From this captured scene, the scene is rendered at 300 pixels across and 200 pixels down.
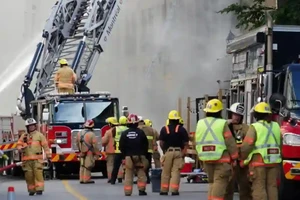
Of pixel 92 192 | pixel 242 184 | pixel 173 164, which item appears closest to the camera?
pixel 242 184

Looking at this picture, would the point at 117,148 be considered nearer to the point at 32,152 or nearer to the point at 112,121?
the point at 112,121

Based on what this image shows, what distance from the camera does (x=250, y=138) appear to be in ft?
43.9

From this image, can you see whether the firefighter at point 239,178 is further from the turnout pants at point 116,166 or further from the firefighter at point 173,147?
the turnout pants at point 116,166

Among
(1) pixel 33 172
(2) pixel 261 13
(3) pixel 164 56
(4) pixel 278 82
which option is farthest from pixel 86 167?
(3) pixel 164 56

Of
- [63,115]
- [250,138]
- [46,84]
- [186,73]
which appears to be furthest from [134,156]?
[186,73]

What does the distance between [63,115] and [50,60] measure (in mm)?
3140

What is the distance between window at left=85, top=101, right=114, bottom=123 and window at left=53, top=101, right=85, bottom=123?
0.19m

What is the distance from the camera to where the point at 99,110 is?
25.8 metres

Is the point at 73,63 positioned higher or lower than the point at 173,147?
higher

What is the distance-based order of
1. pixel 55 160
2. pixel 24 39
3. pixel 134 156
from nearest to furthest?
pixel 134 156, pixel 55 160, pixel 24 39

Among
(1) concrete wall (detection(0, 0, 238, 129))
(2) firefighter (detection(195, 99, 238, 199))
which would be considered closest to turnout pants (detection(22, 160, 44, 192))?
(2) firefighter (detection(195, 99, 238, 199))

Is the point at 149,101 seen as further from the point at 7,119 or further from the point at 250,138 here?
the point at 250,138

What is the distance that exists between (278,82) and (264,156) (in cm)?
327

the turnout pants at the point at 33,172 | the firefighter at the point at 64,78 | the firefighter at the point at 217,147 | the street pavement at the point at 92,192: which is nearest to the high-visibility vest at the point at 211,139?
the firefighter at the point at 217,147
